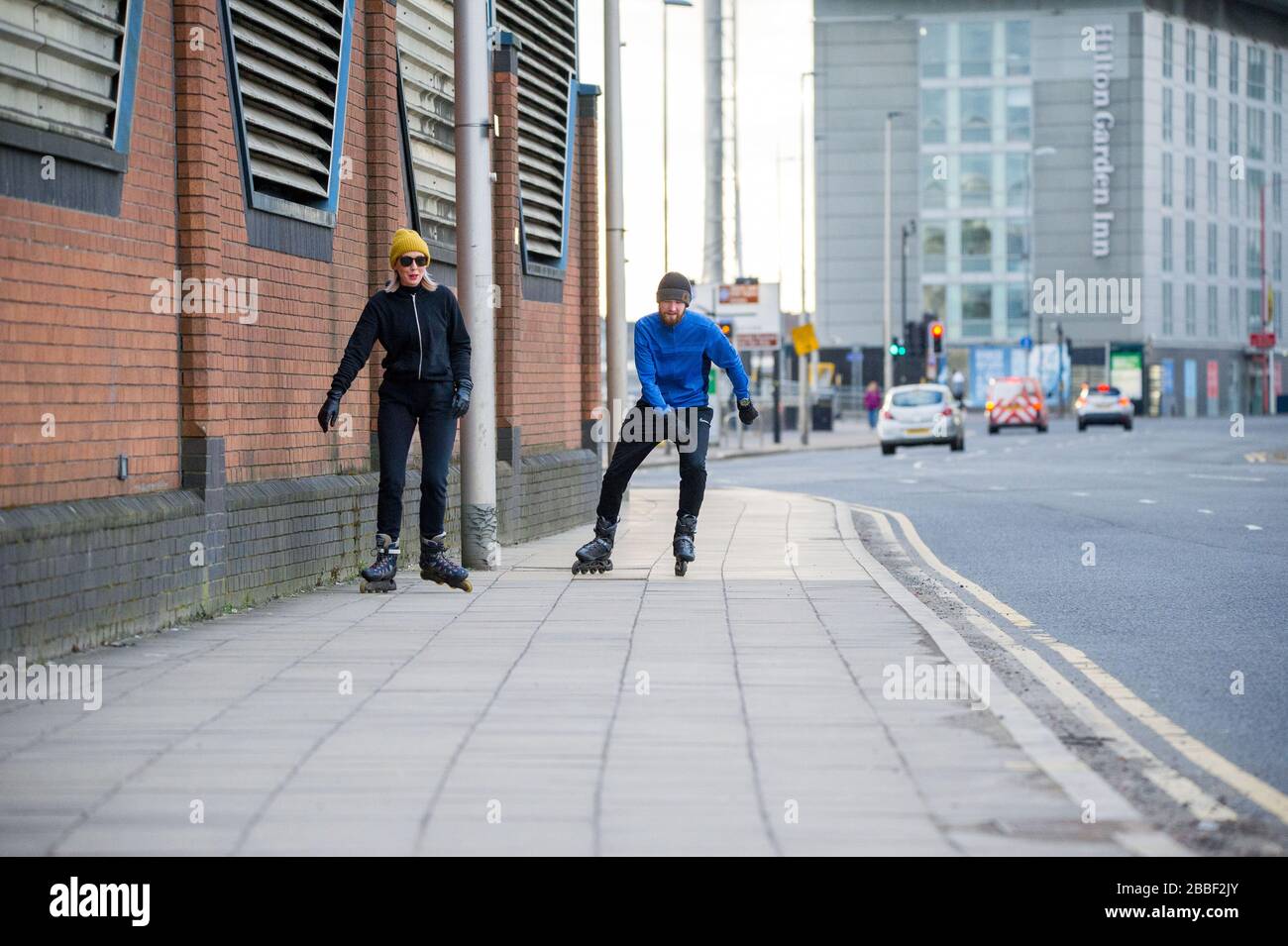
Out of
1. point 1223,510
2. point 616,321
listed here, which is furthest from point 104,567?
point 1223,510

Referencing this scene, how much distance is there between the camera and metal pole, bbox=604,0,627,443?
65.9 ft

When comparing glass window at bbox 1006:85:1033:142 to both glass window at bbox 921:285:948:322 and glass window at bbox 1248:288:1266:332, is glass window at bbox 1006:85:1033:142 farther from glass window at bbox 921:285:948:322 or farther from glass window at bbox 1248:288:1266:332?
glass window at bbox 1248:288:1266:332

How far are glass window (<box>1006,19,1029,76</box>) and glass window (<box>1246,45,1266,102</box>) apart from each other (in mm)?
13097

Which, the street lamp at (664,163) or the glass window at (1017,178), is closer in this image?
the street lamp at (664,163)

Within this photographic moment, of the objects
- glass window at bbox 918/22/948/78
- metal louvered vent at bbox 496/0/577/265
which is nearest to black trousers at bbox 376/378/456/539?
metal louvered vent at bbox 496/0/577/265

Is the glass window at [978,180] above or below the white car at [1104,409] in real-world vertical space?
above

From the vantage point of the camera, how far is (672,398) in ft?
40.7

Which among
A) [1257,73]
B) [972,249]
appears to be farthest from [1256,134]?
[972,249]

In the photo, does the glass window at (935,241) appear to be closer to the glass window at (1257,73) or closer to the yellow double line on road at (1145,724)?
the glass window at (1257,73)

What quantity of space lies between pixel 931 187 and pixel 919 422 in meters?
53.1

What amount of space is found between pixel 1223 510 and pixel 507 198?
8.62m

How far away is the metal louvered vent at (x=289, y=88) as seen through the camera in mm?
11062

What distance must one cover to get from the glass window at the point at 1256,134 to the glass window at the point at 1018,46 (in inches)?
545

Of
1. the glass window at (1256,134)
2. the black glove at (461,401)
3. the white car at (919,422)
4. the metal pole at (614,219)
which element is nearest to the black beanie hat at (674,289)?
the black glove at (461,401)
